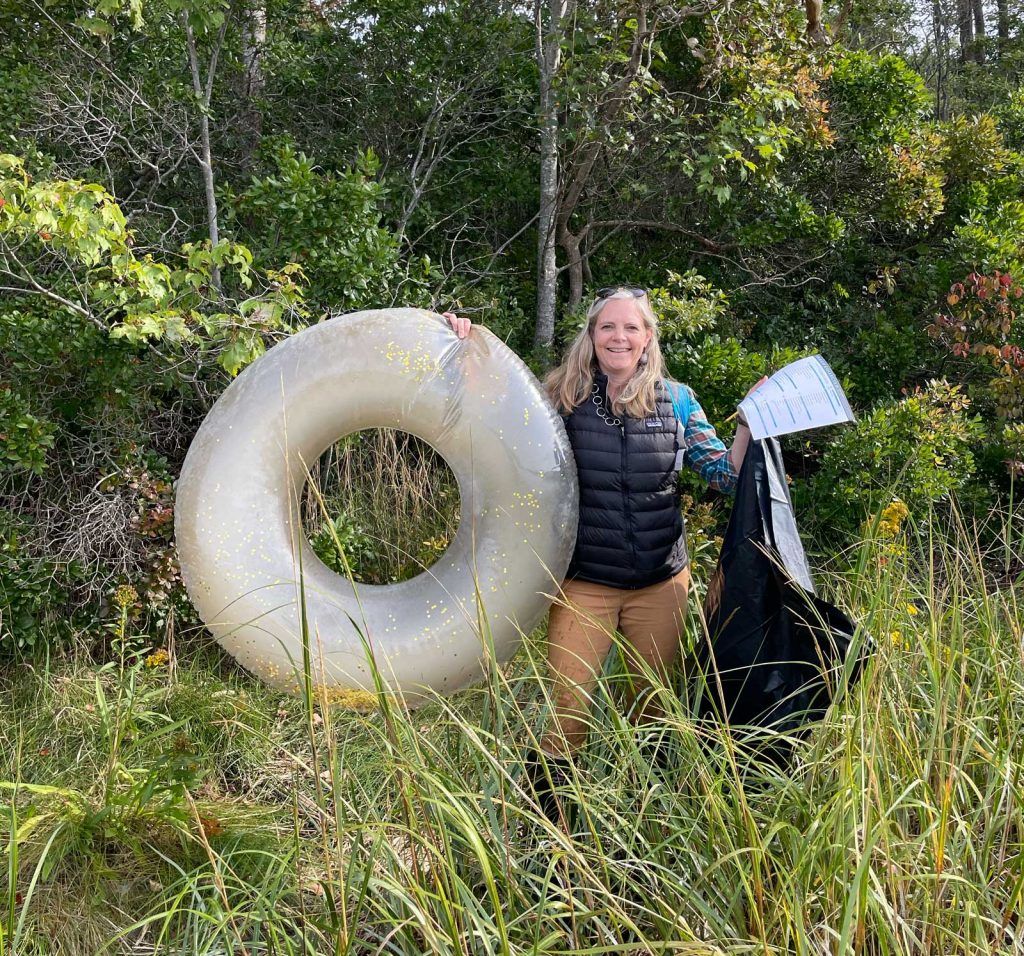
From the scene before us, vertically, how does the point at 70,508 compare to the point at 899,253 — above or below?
below

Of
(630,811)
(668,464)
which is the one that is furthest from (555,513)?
(630,811)

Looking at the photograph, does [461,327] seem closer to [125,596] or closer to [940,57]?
[125,596]

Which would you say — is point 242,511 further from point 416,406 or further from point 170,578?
point 170,578

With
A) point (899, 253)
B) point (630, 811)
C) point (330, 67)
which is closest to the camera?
point (630, 811)

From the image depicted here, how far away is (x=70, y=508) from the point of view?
3.51 meters

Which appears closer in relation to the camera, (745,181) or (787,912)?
(787,912)

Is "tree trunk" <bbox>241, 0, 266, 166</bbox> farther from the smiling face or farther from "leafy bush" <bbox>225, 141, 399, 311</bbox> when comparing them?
the smiling face

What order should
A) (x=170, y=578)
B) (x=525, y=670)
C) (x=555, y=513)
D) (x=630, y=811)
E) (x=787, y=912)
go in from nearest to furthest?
(x=787, y=912) < (x=630, y=811) < (x=555, y=513) < (x=525, y=670) < (x=170, y=578)

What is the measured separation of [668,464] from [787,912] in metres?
1.04

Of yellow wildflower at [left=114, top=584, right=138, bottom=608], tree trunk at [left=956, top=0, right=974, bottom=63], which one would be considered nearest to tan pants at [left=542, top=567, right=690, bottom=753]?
yellow wildflower at [left=114, top=584, right=138, bottom=608]

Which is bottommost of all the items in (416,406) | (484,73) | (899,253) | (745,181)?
(416,406)

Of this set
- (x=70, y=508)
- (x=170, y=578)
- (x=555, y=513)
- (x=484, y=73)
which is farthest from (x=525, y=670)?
(x=484, y=73)

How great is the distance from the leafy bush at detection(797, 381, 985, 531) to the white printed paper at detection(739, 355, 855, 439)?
1.72m

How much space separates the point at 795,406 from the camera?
214cm
